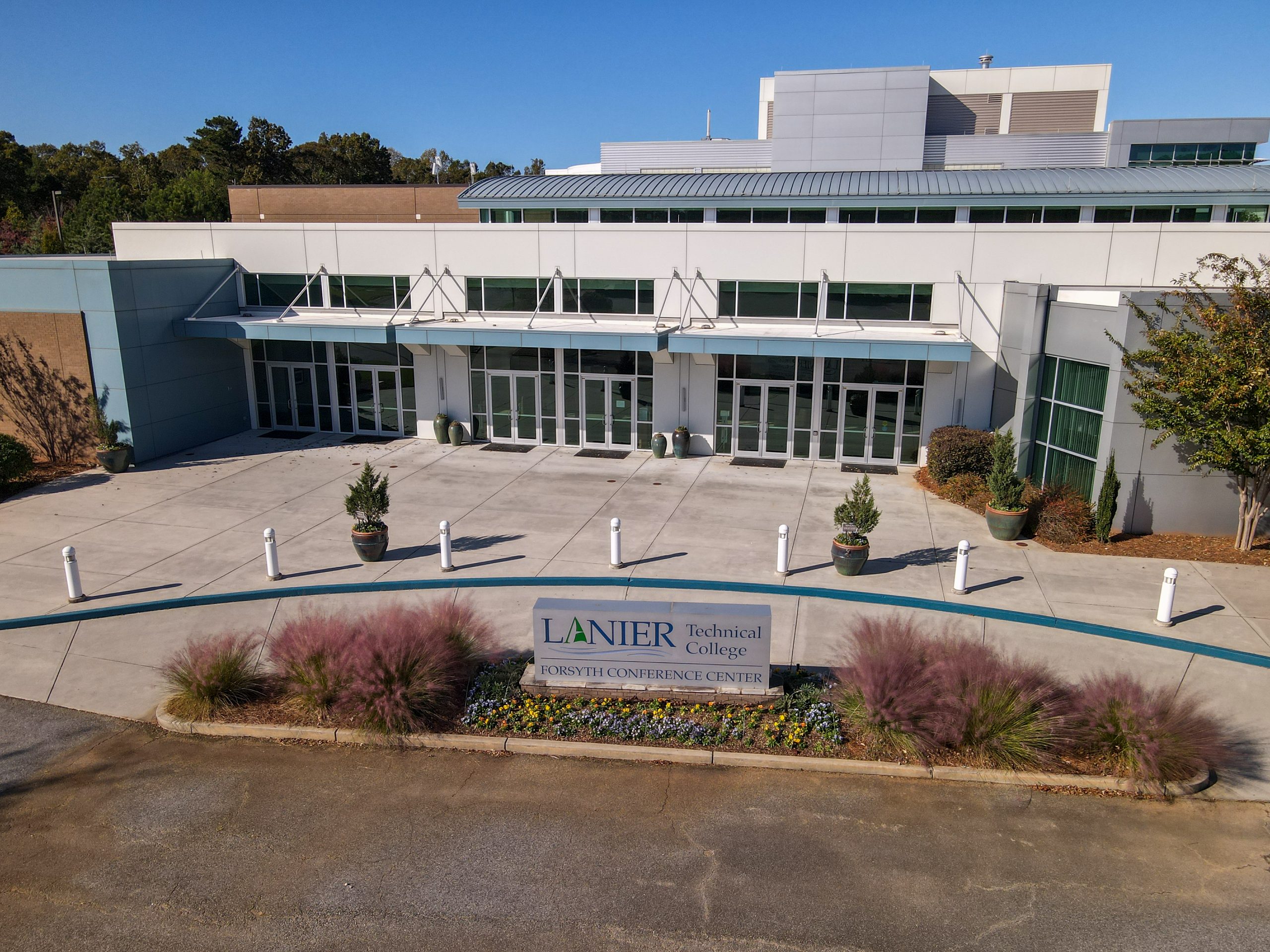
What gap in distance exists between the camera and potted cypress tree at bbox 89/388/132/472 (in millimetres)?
20906

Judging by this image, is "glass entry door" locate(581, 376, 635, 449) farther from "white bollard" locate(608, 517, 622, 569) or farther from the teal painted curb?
the teal painted curb

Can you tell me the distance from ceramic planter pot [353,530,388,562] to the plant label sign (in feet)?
18.6

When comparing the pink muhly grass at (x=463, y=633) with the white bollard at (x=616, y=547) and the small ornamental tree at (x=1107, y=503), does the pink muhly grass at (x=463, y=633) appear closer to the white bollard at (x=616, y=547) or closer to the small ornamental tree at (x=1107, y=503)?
the white bollard at (x=616, y=547)

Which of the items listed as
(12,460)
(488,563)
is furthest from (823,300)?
(12,460)

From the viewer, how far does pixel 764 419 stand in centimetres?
2261

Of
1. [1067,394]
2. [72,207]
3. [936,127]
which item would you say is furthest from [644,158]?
[72,207]

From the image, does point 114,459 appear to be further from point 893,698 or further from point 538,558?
point 893,698

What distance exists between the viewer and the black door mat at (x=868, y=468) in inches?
849

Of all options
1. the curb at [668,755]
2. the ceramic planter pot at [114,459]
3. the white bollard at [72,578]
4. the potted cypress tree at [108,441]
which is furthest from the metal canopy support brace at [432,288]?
the curb at [668,755]

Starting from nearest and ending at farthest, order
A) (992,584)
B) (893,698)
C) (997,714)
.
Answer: (997,714) < (893,698) < (992,584)

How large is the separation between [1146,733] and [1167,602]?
429cm

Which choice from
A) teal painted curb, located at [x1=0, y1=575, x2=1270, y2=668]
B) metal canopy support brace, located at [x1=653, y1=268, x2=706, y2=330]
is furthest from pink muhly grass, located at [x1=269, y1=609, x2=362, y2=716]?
metal canopy support brace, located at [x1=653, y1=268, x2=706, y2=330]

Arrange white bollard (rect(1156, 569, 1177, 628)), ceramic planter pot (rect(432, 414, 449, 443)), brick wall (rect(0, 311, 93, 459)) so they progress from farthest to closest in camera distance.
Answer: ceramic planter pot (rect(432, 414, 449, 443)), brick wall (rect(0, 311, 93, 459)), white bollard (rect(1156, 569, 1177, 628))

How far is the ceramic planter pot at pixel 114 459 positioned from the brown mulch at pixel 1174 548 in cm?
2006
